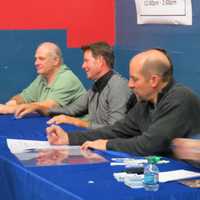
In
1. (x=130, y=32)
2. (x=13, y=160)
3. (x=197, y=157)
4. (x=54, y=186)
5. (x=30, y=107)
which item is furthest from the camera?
(x=130, y=32)

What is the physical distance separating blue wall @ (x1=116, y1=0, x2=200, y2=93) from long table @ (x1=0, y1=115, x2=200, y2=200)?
70.5 inches

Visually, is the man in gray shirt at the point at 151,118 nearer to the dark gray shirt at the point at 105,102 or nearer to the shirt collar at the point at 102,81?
the dark gray shirt at the point at 105,102

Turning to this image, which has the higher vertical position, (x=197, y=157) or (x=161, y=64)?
(x=161, y=64)

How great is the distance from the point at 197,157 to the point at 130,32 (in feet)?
10.3

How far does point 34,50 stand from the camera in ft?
18.2

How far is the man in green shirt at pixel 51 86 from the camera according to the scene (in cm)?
450

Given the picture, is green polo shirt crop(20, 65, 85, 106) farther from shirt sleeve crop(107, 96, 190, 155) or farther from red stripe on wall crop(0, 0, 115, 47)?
shirt sleeve crop(107, 96, 190, 155)

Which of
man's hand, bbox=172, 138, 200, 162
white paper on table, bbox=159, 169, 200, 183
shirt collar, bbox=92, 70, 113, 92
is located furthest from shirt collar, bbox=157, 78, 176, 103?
shirt collar, bbox=92, 70, 113, 92

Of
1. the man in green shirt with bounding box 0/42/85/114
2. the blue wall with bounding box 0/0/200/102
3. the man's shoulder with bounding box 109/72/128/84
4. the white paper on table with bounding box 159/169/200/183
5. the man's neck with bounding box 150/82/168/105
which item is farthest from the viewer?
the blue wall with bounding box 0/0/200/102

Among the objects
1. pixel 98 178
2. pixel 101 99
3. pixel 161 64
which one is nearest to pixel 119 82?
pixel 101 99

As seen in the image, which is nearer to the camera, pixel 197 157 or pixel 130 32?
pixel 197 157

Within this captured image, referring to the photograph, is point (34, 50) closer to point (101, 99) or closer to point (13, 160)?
point (101, 99)

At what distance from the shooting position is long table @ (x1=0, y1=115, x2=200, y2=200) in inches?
80.5

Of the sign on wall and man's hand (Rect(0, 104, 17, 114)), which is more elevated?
the sign on wall
